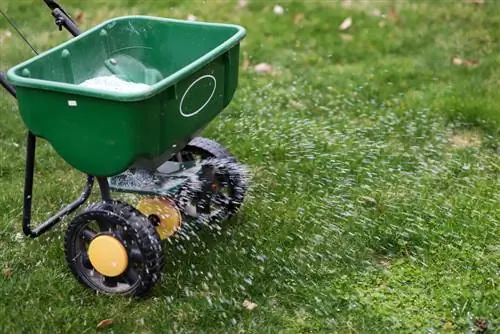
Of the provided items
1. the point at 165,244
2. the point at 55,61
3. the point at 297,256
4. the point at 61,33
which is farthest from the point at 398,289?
the point at 61,33

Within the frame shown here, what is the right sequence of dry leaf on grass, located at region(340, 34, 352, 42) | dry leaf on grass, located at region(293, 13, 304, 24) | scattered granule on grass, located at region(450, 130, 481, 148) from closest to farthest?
scattered granule on grass, located at region(450, 130, 481, 148), dry leaf on grass, located at region(340, 34, 352, 42), dry leaf on grass, located at region(293, 13, 304, 24)

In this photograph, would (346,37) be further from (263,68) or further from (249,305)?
(249,305)

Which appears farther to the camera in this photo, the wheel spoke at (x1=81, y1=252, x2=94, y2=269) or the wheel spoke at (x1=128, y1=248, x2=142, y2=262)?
the wheel spoke at (x1=81, y1=252, x2=94, y2=269)

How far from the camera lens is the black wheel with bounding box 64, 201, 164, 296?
9.78 ft

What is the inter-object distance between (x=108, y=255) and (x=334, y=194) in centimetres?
130

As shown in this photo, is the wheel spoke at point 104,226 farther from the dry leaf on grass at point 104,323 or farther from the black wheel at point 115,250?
the dry leaf on grass at point 104,323

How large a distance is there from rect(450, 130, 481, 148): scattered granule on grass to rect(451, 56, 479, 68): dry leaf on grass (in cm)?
88

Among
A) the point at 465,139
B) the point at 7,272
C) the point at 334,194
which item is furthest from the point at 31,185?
the point at 465,139

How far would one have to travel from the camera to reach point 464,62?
206 inches

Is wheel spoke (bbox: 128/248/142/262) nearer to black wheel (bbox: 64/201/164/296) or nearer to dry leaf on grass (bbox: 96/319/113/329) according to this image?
black wheel (bbox: 64/201/164/296)

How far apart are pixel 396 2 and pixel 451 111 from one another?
185 centimetres

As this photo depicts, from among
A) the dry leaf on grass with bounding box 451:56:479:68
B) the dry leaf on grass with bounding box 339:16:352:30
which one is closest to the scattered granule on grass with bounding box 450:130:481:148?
the dry leaf on grass with bounding box 451:56:479:68

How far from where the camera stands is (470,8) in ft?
19.5

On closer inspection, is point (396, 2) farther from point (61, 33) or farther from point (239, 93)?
point (61, 33)
